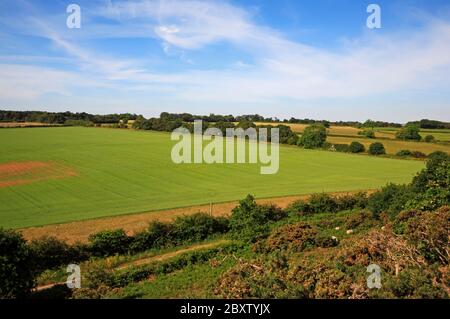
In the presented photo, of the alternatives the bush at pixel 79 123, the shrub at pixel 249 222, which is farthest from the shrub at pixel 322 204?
the bush at pixel 79 123

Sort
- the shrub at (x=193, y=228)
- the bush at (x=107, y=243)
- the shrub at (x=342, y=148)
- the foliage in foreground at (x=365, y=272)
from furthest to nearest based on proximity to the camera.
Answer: the shrub at (x=342, y=148), the shrub at (x=193, y=228), the bush at (x=107, y=243), the foliage in foreground at (x=365, y=272)

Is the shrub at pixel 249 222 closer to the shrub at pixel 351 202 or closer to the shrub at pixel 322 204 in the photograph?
the shrub at pixel 322 204

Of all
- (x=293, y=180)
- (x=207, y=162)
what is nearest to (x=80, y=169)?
(x=207, y=162)

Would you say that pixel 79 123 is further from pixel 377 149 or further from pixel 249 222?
pixel 249 222

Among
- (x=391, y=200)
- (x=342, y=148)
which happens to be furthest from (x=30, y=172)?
(x=342, y=148)

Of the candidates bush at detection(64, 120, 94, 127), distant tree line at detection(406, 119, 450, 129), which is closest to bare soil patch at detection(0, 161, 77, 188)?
bush at detection(64, 120, 94, 127)

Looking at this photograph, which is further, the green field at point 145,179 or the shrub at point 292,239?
the green field at point 145,179

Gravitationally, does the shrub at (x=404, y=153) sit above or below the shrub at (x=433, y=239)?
above
